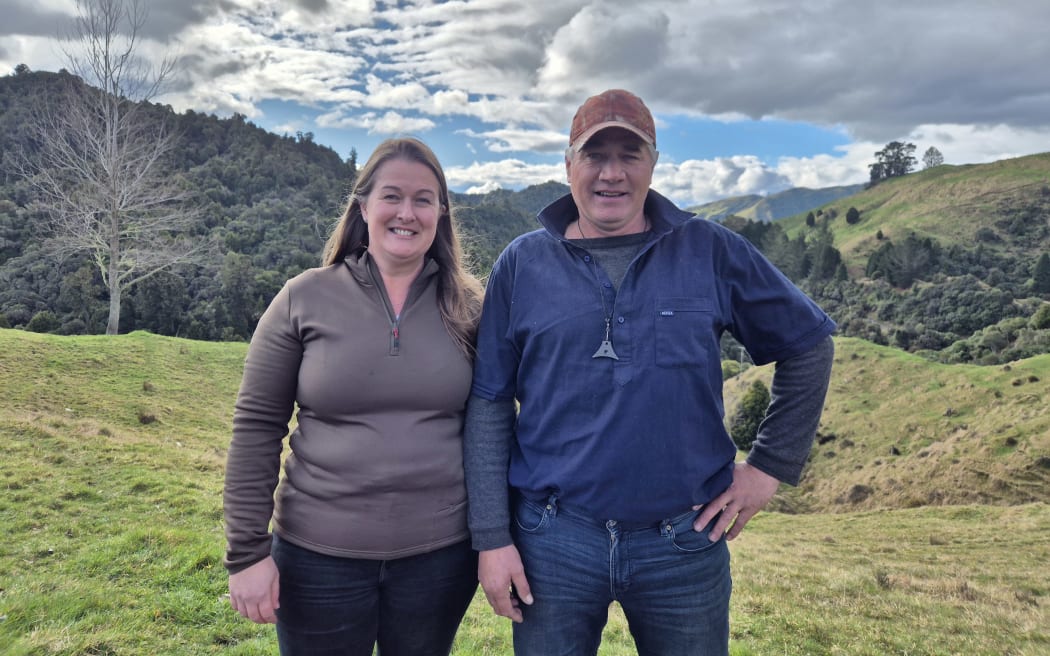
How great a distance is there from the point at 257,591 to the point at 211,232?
56.8 meters

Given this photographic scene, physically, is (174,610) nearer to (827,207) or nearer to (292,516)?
(292,516)

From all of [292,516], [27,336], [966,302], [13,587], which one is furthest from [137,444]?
[966,302]

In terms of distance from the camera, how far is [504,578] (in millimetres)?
2111

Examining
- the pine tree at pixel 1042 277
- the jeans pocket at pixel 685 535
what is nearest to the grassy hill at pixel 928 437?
the jeans pocket at pixel 685 535

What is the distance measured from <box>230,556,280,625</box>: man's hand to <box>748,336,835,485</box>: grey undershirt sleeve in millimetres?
1917

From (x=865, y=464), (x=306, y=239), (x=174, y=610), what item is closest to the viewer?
(x=174, y=610)

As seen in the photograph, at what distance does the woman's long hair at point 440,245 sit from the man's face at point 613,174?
652 mm

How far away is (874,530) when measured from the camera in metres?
16.8

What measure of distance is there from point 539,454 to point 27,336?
1923 centimetres

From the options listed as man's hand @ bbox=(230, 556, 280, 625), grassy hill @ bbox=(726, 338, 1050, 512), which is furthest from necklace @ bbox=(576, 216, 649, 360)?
grassy hill @ bbox=(726, 338, 1050, 512)

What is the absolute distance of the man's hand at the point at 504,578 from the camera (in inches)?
83.0

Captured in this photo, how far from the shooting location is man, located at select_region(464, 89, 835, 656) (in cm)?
199

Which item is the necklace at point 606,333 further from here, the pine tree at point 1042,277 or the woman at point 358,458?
the pine tree at point 1042,277

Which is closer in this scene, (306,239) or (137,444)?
(137,444)
